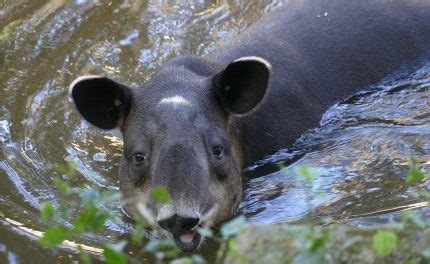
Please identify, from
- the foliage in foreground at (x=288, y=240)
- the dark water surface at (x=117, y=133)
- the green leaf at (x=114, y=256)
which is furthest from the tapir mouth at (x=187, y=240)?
the green leaf at (x=114, y=256)

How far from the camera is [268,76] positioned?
26.0 feet

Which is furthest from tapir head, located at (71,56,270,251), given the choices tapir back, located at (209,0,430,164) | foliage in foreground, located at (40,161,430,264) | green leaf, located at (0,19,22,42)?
green leaf, located at (0,19,22,42)

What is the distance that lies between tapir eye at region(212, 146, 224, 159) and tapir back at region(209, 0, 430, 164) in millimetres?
1214

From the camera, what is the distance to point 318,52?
9.84m

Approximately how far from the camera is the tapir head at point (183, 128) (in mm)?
6793

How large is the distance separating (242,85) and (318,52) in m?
2.18

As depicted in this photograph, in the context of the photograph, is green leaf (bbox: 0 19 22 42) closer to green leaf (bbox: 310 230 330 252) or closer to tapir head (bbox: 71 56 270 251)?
tapir head (bbox: 71 56 270 251)

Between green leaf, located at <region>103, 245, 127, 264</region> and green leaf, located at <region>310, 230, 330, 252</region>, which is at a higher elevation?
green leaf, located at <region>103, 245, 127, 264</region>

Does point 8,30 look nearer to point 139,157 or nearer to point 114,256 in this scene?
point 139,157

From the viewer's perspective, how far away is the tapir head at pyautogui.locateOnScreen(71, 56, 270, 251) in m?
6.79

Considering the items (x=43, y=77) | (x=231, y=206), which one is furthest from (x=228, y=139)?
(x=43, y=77)

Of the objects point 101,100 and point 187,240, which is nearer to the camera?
point 187,240

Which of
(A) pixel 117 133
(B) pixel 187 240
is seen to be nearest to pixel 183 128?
(B) pixel 187 240

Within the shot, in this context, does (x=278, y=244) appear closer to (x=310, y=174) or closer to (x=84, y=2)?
(x=310, y=174)
